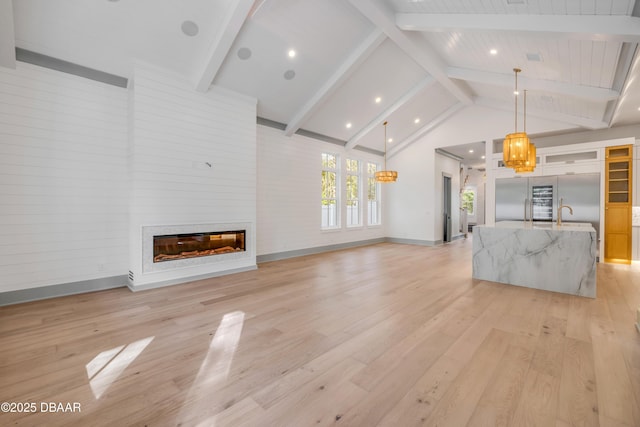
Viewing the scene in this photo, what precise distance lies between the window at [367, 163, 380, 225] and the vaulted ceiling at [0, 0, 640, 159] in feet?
10.4

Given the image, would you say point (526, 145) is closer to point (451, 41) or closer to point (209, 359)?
point (451, 41)

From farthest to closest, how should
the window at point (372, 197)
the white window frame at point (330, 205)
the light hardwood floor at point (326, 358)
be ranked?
the window at point (372, 197)
the white window frame at point (330, 205)
the light hardwood floor at point (326, 358)

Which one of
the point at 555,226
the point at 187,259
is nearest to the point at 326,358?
the point at 187,259

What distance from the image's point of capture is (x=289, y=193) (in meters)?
6.94

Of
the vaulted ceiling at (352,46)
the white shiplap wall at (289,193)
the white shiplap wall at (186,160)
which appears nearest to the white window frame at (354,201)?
the white shiplap wall at (289,193)

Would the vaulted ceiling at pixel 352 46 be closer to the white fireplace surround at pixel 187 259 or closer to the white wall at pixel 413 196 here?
the white fireplace surround at pixel 187 259

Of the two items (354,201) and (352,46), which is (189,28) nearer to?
(352,46)

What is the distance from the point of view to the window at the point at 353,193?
889 cm

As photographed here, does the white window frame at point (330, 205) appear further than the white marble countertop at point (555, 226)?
Yes

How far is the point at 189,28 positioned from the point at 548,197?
8152 mm

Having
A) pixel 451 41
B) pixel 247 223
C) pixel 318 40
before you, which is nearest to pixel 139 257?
pixel 247 223

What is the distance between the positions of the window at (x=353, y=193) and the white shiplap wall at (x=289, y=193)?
34.8 inches

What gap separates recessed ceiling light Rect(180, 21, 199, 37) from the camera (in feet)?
12.9

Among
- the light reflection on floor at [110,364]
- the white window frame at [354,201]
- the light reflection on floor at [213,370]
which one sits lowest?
the light reflection on floor at [110,364]
